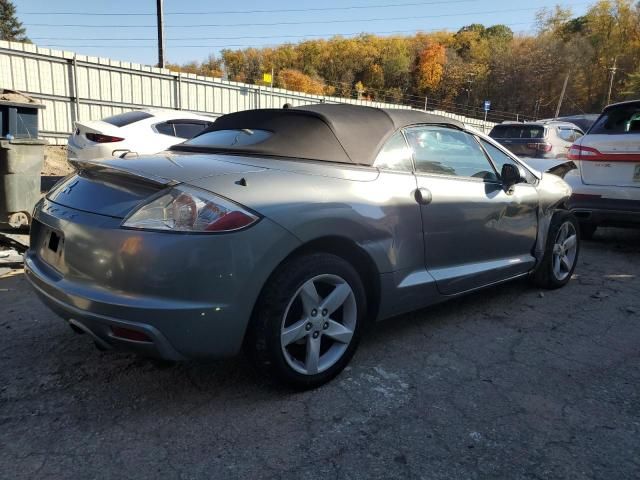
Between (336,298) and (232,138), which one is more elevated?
(232,138)

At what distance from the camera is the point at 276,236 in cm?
224

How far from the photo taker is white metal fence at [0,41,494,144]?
12.7 m

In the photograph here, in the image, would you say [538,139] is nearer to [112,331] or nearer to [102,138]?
[102,138]

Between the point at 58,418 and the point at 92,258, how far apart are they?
764 mm

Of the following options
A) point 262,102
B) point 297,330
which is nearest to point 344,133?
point 297,330

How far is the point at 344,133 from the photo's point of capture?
2.93m

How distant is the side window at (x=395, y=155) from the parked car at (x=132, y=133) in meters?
5.30

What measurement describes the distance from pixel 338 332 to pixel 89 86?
14065mm

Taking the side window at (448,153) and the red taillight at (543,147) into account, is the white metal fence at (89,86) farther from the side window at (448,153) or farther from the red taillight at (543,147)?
the side window at (448,153)

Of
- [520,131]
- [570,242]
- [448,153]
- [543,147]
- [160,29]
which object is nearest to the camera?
[448,153]

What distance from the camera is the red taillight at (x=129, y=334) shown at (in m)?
2.06

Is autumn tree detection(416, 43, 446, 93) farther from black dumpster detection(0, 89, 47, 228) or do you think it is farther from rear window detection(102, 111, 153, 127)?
black dumpster detection(0, 89, 47, 228)

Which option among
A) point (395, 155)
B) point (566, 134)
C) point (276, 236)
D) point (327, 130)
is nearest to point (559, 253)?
point (395, 155)

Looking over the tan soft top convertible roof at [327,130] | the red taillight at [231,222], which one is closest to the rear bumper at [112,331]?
the red taillight at [231,222]
